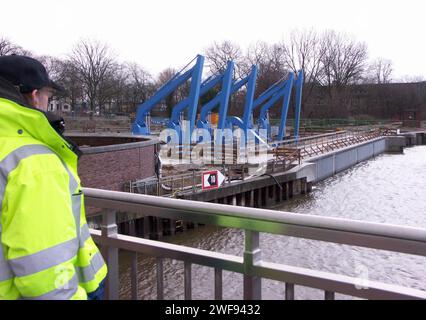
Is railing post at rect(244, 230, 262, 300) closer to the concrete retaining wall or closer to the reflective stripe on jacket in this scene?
the reflective stripe on jacket

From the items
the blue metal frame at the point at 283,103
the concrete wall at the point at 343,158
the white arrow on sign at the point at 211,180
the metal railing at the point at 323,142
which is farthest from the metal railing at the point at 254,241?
the blue metal frame at the point at 283,103

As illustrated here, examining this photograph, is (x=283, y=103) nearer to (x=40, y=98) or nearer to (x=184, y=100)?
(x=184, y=100)

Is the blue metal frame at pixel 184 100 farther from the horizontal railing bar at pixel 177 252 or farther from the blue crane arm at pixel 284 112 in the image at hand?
the horizontal railing bar at pixel 177 252

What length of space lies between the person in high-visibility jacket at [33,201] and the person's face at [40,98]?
2.0 inches

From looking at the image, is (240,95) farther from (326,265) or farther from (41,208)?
(41,208)

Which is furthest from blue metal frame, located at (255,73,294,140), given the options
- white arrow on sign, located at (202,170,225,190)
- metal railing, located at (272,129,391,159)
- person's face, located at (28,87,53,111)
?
person's face, located at (28,87,53,111)

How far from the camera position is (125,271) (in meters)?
11.3

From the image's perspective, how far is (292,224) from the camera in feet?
6.95

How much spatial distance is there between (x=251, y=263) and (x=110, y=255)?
42.6 inches

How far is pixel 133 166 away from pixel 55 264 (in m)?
16.1

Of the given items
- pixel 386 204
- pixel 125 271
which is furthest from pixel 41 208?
pixel 386 204

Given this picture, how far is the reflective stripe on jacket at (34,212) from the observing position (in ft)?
5.15

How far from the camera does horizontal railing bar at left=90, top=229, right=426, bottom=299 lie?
6.41 ft

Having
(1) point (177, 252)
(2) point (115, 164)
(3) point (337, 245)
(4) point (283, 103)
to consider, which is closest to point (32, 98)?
(1) point (177, 252)
